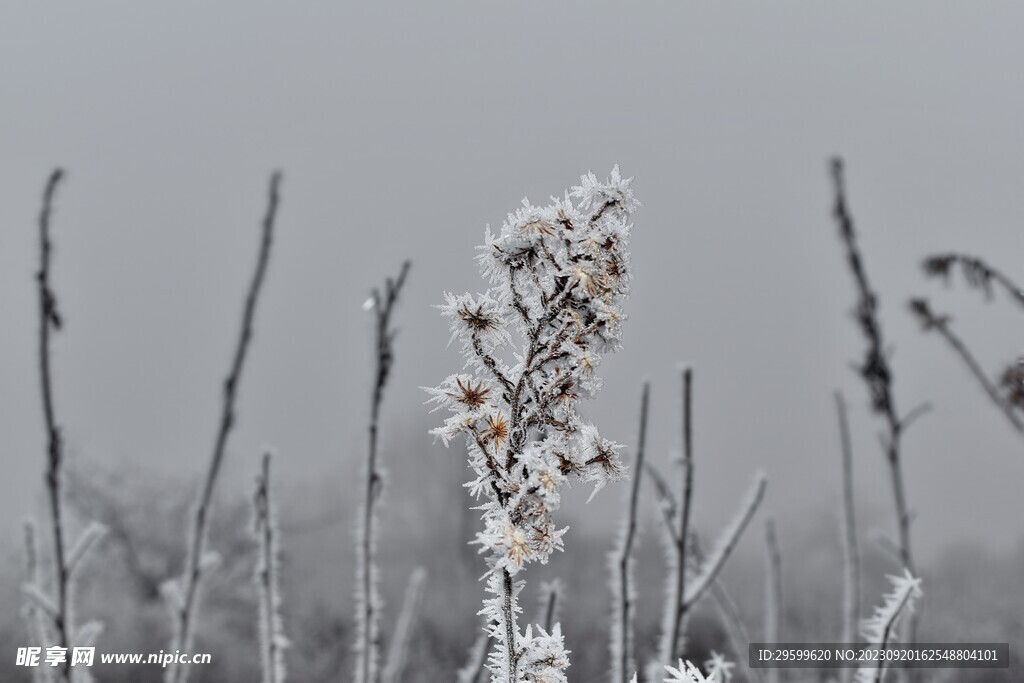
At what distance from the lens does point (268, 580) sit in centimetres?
197

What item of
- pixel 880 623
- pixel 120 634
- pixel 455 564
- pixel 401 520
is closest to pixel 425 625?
pixel 455 564

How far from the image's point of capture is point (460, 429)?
3.84 feet

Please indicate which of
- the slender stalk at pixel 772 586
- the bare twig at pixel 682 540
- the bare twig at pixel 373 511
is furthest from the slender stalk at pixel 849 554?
the bare twig at pixel 373 511

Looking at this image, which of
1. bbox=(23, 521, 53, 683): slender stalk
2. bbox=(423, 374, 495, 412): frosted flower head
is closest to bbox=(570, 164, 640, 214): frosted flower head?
bbox=(423, 374, 495, 412): frosted flower head

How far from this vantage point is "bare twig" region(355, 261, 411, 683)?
1.81 m

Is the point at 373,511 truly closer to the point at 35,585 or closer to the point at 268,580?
the point at 268,580

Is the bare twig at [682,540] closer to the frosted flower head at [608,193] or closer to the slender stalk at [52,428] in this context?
the frosted flower head at [608,193]

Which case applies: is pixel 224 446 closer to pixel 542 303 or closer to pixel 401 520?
pixel 542 303

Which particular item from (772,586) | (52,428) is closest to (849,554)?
(772,586)

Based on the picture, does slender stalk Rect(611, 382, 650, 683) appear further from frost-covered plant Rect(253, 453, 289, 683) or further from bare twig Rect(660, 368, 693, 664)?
frost-covered plant Rect(253, 453, 289, 683)

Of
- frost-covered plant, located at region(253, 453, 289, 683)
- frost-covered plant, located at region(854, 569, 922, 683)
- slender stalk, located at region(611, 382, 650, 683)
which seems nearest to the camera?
frost-covered plant, located at region(854, 569, 922, 683)

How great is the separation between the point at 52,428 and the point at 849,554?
1938 mm

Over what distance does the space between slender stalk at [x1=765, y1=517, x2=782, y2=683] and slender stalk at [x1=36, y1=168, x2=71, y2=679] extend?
1775 millimetres

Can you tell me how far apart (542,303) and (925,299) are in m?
2.39
